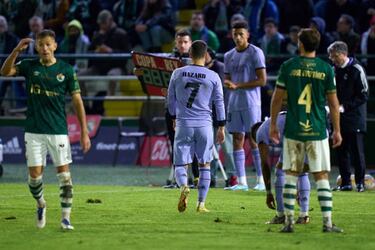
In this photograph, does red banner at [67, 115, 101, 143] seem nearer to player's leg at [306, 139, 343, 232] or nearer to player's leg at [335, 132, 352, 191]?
player's leg at [335, 132, 352, 191]

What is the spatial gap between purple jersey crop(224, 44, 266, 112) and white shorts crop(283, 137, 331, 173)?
6097 millimetres

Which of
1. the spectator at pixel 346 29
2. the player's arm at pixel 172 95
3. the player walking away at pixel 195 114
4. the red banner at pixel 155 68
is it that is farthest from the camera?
the spectator at pixel 346 29

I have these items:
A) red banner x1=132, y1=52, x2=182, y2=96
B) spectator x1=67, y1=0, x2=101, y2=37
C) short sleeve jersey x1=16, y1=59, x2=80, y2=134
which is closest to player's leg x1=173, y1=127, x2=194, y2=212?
short sleeve jersey x1=16, y1=59, x2=80, y2=134

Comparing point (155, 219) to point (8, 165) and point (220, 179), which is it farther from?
point (8, 165)

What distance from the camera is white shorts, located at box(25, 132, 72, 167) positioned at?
464 inches

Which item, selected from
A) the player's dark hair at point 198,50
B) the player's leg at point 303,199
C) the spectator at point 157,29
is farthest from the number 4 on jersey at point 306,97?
the spectator at point 157,29

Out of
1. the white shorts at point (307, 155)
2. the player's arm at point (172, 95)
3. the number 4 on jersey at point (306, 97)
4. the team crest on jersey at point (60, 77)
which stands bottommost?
the white shorts at point (307, 155)

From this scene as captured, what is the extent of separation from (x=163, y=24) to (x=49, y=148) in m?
13.6

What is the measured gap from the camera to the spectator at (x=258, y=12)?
968 inches

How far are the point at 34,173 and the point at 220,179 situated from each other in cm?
879

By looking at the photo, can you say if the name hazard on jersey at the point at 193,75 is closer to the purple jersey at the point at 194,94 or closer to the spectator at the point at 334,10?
the purple jersey at the point at 194,94

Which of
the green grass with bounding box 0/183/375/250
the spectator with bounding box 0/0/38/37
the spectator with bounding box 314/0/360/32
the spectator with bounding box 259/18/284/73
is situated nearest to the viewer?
the green grass with bounding box 0/183/375/250

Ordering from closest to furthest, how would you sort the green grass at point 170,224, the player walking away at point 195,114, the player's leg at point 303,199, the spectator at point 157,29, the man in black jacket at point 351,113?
the green grass at point 170,224, the player's leg at point 303,199, the player walking away at point 195,114, the man in black jacket at point 351,113, the spectator at point 157,29

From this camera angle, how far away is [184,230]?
11.9 m
